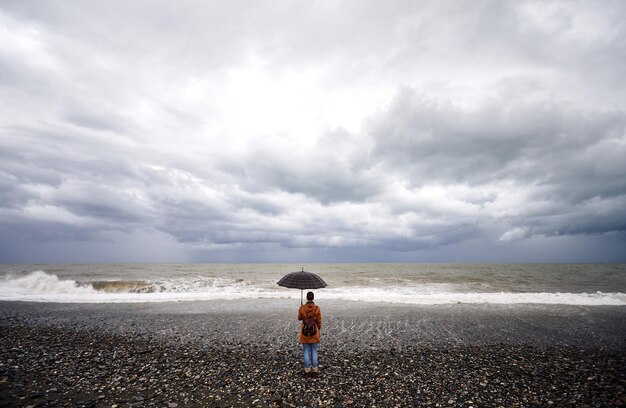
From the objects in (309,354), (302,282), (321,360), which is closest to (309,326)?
(309,354)

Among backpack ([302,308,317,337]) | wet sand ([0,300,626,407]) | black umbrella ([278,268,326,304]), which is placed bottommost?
wet sand ([0,300,626,407])

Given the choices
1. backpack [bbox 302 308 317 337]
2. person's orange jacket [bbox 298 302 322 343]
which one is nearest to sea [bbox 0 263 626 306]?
person's orange jacket [bbox 298 302 322 343]

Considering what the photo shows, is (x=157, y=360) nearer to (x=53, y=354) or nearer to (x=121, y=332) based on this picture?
(x=53, y=354)

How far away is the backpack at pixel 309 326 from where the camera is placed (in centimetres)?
1049

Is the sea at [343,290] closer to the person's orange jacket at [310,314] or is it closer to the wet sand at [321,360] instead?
the person's orange jacket at [310,314]

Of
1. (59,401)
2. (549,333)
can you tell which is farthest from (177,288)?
(549,333)

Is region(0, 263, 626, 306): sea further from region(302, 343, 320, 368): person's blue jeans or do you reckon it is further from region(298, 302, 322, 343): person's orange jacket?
region(302, 343, 320, 368): person's blue jeans

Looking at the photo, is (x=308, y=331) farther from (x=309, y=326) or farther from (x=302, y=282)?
(x=302, y=282)

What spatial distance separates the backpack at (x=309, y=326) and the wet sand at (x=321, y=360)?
1563 millimetres

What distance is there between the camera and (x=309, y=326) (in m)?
10.5

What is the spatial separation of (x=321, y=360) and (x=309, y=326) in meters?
2.84

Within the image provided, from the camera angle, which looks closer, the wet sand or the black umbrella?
the wet sand

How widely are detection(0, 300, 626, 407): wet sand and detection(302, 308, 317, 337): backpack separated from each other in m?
1.56

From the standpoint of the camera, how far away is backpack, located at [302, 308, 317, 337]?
34.4ft
